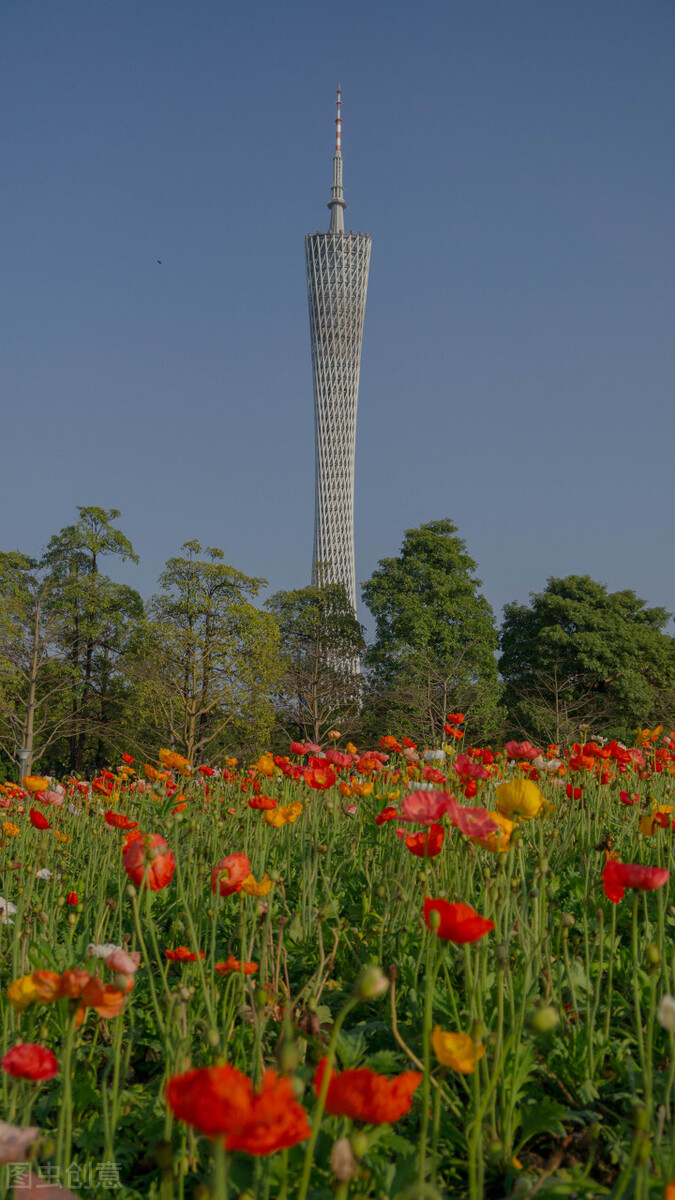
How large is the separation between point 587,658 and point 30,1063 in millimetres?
23166

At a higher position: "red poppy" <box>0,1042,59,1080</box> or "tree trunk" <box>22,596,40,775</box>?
"tree trunk" <box>22,596,40,775</box>

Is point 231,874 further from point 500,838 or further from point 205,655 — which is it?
point 205,655

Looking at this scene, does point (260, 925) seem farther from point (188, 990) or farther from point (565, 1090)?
point (565, 1090)

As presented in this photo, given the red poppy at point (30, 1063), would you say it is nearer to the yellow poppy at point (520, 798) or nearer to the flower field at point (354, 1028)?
the flower field at point (354, 1028)

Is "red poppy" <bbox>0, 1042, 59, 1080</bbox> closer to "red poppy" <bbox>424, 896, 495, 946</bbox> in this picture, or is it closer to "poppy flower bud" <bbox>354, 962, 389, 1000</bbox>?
"poppy flower bud" <bbox>354, 962, 389, 1000</bbox>

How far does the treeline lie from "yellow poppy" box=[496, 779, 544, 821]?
639 inches

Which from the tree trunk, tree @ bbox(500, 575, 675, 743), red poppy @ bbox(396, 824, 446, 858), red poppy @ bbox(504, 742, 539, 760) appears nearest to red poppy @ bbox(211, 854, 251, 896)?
red poppy @ bbox(396, 824, 446, 858)

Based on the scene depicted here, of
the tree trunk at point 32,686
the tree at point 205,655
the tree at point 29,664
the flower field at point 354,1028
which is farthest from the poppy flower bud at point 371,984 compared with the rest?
the tree at point 205,655

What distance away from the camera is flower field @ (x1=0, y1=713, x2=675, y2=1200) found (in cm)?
101

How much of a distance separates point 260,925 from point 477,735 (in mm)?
20748

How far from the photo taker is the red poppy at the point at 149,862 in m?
1.61

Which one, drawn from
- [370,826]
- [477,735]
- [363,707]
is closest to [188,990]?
[370,826]

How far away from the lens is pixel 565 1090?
166cm

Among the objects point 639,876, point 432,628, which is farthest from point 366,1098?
point 432,628
